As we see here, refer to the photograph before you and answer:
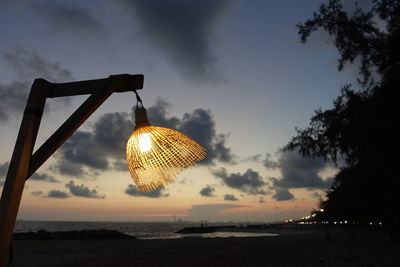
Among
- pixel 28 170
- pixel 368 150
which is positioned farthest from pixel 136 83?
pixel 368 150

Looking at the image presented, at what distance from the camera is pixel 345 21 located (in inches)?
595

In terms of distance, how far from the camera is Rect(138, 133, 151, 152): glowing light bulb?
2.53m

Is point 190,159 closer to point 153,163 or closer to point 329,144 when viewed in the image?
point 153,163

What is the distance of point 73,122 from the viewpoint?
2271 millimetres

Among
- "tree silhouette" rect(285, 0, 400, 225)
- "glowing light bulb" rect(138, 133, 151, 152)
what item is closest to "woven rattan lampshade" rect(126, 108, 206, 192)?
"glowing light bulb" rect(138, 133, 151, 152)

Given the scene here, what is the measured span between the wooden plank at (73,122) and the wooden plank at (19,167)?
66 mm

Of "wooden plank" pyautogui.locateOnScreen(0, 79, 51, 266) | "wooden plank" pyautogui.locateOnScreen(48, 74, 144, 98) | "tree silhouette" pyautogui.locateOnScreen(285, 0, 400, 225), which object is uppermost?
"tree silhouette" pyautogui.locateOnScreen(285, 0, 400, 225)

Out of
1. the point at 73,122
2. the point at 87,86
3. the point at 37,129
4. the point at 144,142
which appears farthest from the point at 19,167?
the point at 144,142

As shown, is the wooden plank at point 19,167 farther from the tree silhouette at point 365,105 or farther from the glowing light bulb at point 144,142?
the tree silhouette at point 365,105

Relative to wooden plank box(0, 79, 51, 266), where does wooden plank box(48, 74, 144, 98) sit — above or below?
above

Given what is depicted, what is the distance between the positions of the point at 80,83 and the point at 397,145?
15138mm

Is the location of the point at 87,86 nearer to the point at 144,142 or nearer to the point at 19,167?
the point at 144,142

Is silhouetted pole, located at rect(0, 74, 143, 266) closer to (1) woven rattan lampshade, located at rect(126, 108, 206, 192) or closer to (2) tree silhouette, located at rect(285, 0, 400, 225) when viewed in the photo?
(1) woven rattan lampshade, located at rect(126, 108, 206, 192)

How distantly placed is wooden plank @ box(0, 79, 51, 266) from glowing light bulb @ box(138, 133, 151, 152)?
28.0 inches
